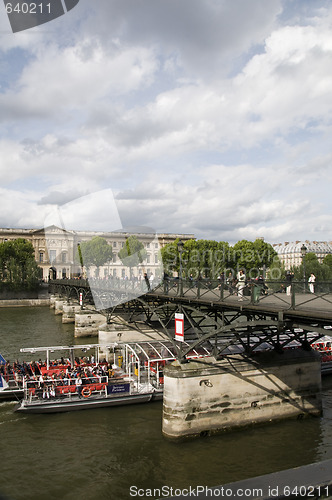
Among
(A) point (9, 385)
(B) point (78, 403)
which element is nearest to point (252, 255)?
(A) point (9, 385)

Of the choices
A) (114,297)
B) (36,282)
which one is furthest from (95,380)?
(36,282)

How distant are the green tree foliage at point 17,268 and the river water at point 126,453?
63601 mm

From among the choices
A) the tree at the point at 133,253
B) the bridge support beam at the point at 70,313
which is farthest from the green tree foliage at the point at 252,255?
the bridge support beam at the point at 70,313

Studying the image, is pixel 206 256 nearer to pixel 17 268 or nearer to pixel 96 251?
pixel 96 251

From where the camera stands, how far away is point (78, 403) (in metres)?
19.5

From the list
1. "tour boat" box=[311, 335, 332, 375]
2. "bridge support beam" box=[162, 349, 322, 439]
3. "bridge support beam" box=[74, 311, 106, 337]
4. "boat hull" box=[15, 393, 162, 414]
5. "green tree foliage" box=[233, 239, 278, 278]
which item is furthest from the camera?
"green tree foliage" box=[233, 239, 278, 278]

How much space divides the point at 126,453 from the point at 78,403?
5321 millimetres

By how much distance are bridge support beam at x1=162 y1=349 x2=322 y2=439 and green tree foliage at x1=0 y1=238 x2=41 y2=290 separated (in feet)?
227

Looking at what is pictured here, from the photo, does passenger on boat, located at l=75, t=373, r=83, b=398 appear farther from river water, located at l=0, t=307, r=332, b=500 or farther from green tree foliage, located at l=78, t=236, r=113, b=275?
green tree foliage, located at l=78, t=236, r=113, b=275

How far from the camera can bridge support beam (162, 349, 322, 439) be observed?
16.0 m

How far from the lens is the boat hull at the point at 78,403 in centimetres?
1903

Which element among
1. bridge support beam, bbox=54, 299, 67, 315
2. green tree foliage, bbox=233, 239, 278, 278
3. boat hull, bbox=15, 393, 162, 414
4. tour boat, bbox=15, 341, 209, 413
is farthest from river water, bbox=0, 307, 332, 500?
green tree foliage, bbox=233, 239, 278, 278

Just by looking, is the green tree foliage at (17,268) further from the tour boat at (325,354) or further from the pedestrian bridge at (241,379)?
the pedestrian bridge at (241,379)

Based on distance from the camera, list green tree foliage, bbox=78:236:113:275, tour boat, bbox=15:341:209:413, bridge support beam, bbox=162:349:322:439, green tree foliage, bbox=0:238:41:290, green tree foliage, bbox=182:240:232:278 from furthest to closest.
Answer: green tree foliage, bbox=78:236:113:275, green tree foliage, bbox=0:238:41:290, green tree foliage, bbox=182:240:232:278, tour boat, bbox=15:341:209:413, bridge support beam, bbox=162:349:322:439
